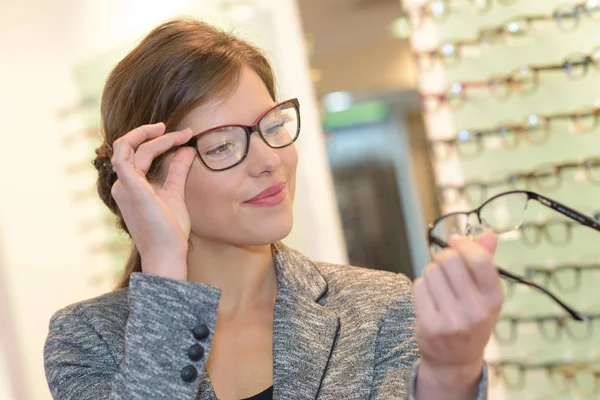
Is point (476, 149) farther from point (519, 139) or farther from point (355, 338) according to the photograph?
point (355, 338)

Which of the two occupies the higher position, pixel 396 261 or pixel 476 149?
pixel 476 149

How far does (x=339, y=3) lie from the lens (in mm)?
4133

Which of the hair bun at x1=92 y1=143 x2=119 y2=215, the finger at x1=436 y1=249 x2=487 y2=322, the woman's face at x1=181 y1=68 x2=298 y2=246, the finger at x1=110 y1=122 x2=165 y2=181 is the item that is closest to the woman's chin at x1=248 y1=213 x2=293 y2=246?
the woman's face at x1=181 y1=68 x2=298 y2=246

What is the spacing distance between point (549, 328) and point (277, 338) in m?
1.49

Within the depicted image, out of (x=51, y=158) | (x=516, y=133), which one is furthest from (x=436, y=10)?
(x=51, y=158)

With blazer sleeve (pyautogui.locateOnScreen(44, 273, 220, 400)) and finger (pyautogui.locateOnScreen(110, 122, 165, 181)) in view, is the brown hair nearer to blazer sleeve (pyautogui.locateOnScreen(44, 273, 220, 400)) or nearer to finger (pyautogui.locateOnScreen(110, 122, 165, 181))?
finger (pyautogui.locateOnScreen(110, 122, 165, 181))

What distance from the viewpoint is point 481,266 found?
38.1 inches

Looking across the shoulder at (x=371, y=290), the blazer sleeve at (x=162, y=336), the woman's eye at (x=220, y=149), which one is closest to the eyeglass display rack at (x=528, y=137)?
the shoulder at (x=371, y=290)

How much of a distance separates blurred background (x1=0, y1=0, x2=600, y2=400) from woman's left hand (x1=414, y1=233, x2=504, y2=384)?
46.1 inches

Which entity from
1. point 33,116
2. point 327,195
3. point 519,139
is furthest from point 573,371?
point 33,116

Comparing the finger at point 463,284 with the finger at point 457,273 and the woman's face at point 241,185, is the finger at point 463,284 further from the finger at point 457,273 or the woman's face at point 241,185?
the woman's face at point 241,185

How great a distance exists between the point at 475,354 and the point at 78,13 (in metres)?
3.06

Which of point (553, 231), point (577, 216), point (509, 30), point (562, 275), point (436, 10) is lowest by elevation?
point (562, 275)

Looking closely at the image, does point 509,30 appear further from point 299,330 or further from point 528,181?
point 299,330
